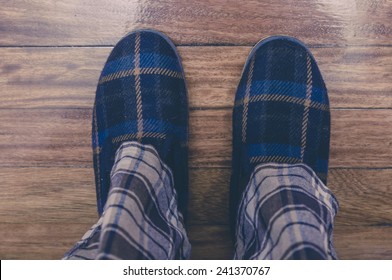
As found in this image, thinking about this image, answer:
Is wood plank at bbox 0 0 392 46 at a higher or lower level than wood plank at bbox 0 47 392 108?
higher

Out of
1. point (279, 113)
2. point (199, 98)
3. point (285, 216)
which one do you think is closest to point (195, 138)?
point (199, 98)

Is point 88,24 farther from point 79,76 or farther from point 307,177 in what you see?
point 307,177

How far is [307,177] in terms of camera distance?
75 centimetres

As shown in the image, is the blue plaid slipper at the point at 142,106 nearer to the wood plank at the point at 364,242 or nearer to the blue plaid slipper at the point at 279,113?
the blue plaid slipper at the point at 279,113

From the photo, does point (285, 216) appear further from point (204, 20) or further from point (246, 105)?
point (204, 20)

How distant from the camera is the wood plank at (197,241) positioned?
89cm

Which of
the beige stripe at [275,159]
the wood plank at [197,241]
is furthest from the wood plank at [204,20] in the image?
the wood plank at [197,241]

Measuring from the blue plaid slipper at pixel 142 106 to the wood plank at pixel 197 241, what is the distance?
0.30ft

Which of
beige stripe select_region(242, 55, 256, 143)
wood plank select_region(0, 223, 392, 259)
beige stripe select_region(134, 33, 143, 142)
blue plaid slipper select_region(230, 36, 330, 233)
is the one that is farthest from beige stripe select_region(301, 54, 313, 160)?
beige stripe select_region(134, 33, 143, 142)

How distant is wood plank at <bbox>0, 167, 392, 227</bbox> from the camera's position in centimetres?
86

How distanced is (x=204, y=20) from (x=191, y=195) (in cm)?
38

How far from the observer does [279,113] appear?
848 mm

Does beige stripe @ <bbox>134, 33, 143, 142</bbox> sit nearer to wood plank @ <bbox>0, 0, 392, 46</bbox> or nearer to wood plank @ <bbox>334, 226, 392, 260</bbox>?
wood plank @ <bbox>0, 0, 392, 46</bbox>
